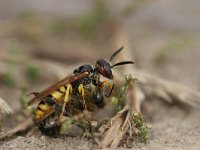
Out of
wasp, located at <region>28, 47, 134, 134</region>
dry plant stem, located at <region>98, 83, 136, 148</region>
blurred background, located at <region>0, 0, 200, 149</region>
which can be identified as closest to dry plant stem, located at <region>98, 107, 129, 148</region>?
dry plant stem, located at <region>98, 83, 136, 148</region>

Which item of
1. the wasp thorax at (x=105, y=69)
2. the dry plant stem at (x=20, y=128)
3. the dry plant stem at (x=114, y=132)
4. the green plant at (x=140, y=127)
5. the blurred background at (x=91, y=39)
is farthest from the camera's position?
the blurred background at (x=91, y=39)

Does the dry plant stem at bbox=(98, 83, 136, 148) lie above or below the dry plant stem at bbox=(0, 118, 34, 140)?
below

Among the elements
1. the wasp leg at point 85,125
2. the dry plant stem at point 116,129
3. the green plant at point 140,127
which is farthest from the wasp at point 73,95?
the green plant at point 140,127

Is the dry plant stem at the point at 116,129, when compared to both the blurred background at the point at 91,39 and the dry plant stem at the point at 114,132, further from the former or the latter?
the blurred background at the point at 91,39

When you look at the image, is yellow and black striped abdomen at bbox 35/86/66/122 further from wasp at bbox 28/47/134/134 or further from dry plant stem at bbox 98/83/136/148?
dry plant stem at bbox 98/83/136/148

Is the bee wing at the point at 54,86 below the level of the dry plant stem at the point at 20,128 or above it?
above

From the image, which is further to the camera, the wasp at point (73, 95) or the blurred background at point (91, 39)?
the blurred background at point (91, 39)

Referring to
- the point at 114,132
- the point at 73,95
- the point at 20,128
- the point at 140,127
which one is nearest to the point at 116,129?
the point at 114,132
